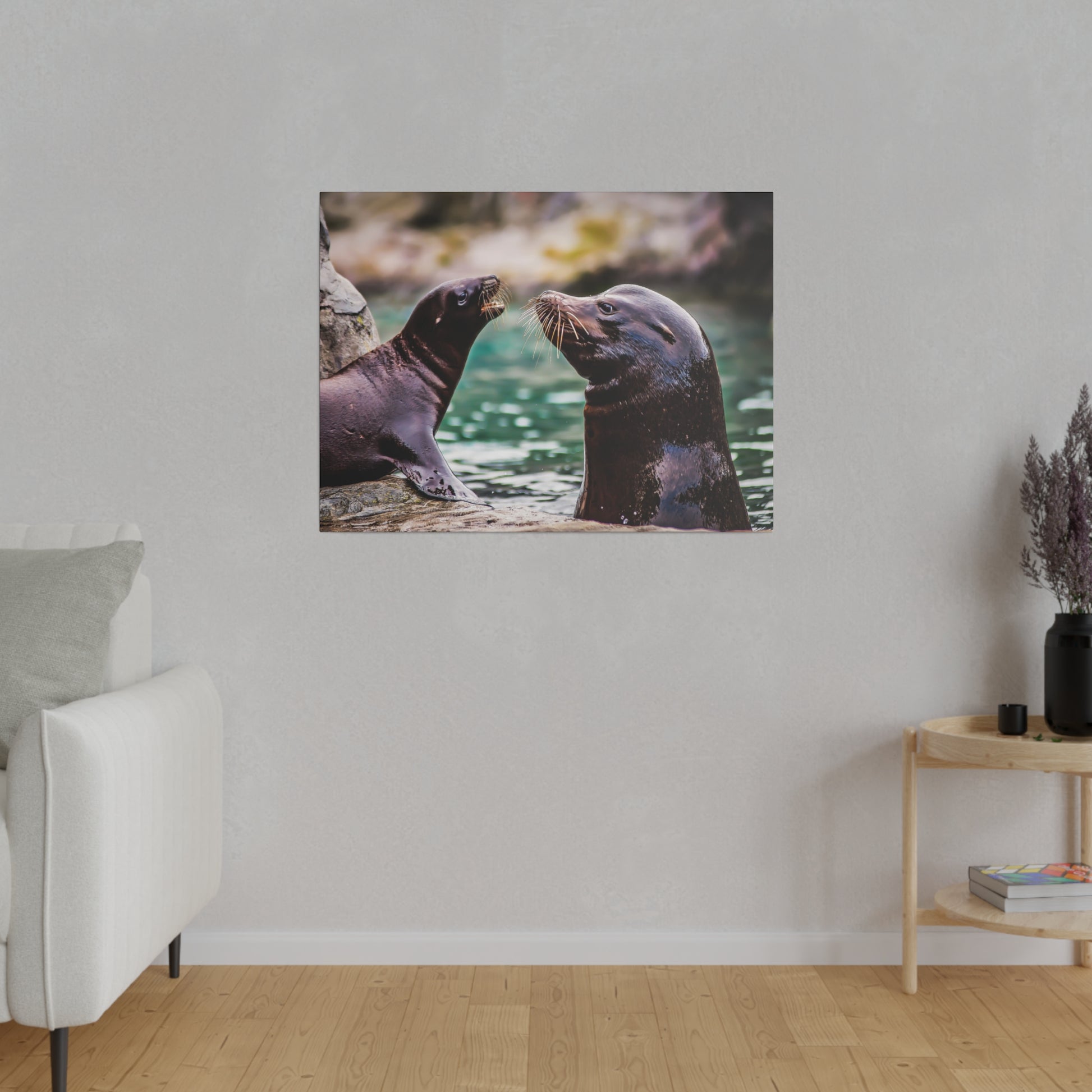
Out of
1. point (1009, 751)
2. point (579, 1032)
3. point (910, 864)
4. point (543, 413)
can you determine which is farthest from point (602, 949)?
point (543, 413)

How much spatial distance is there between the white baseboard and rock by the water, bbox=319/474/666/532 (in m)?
0.94

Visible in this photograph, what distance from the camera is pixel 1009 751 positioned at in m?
2.03

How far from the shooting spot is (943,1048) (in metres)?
1.91

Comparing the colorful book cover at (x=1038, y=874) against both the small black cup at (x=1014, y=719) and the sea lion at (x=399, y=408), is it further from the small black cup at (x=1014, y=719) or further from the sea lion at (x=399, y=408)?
the sea lion at (x=399, y=408)

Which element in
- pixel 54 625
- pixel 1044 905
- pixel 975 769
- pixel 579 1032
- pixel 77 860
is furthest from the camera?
pixel 975 769

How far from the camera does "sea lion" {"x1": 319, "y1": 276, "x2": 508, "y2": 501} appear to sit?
7.77ft

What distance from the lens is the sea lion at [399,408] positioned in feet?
7.77

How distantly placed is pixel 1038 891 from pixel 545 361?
155 cm

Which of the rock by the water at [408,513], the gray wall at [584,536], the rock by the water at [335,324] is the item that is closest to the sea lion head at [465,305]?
the rock by the water at [335,324]

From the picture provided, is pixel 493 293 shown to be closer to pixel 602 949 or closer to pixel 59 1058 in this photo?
pixel 602 949

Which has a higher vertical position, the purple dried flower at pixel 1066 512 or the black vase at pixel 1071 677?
the purple dried flower at pixel 1066 512

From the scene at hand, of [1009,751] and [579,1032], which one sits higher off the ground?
[1009,751]

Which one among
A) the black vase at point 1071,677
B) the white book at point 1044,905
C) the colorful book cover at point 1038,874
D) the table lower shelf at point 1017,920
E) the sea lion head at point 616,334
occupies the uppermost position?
the sea lion head at point 616,334

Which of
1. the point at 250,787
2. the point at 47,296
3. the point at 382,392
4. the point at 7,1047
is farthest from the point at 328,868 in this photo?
the point at 47,296
